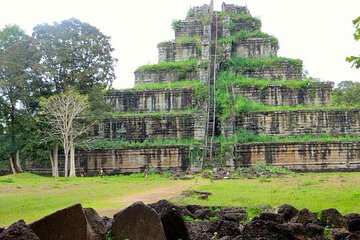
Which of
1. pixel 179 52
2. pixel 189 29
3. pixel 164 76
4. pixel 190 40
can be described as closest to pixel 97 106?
pixel 164 76

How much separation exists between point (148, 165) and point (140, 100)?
16.5 ft

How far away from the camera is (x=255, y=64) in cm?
3319

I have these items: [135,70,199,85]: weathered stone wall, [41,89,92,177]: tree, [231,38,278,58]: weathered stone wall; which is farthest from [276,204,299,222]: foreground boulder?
[231,38,278,58]: weathered stone wall

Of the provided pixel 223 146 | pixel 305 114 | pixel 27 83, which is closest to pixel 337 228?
pixel 223 146

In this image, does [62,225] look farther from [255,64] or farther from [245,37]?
[245,37]

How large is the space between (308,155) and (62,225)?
23723 millimetres

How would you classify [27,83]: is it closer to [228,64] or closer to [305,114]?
[228,64]

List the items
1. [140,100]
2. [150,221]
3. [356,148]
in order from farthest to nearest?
[140,100] → [356,148] → [150,221]

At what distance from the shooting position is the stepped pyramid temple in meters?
28.1

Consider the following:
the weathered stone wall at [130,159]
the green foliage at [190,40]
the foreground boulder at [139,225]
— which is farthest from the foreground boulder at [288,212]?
the green foliage at [190,40]

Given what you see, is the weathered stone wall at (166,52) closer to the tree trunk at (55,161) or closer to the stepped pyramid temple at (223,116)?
the stepped pyramid temple at (223,116)

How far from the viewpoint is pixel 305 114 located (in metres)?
29.6

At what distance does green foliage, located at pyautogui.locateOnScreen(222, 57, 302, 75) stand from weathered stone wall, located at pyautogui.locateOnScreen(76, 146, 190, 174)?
7.78m

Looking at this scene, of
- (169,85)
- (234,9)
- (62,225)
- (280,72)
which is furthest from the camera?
(234,9)
